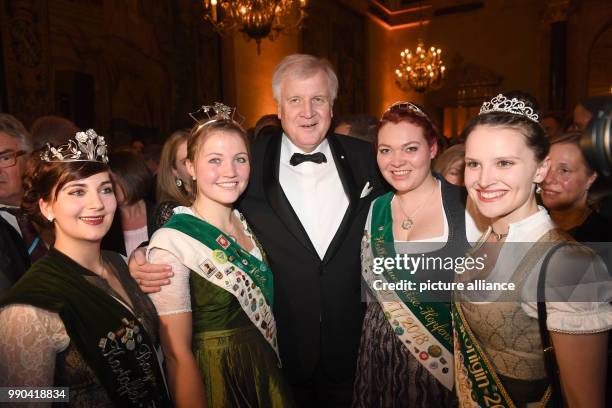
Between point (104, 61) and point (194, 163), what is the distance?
428cm

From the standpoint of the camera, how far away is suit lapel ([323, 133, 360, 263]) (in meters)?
2.07

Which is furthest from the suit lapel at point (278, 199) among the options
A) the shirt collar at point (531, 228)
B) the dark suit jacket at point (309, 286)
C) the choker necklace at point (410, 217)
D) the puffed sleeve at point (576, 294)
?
the puffed sleeve at point (576, 294)

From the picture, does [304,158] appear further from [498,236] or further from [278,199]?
[498,236]

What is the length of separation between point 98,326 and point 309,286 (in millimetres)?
970

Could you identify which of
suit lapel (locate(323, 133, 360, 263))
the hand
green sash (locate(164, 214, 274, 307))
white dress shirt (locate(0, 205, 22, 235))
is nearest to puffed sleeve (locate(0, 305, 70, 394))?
the hand

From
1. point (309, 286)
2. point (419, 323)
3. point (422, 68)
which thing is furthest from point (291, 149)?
point (422, 68)

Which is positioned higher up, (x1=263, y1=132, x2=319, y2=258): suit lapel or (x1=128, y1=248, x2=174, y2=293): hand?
(x1=263, y1=132, x2=319, y2=258): suit lapel

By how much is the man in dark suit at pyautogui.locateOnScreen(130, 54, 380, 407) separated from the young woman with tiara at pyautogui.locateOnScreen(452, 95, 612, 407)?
27.0 inches

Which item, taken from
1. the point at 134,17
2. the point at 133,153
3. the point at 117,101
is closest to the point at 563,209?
the point at 133,153

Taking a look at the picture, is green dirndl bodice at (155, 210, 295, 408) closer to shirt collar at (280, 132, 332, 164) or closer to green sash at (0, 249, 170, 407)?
green sash at (0, 249, 170, 407)

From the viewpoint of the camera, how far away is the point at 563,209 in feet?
7.00

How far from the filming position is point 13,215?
204cm

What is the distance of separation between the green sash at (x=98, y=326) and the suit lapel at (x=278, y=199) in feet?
2.69

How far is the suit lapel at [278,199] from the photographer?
6.73 ft
